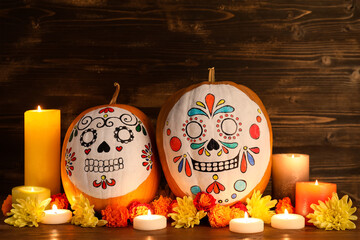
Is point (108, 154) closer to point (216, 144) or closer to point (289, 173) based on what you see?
point (216, 144)

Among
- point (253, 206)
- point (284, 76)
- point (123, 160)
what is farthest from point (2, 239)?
point (284, 76)

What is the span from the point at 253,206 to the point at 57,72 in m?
0.75

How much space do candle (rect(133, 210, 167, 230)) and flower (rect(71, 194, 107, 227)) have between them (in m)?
0.08

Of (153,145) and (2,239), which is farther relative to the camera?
(153,145)

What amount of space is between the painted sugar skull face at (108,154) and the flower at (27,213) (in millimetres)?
96

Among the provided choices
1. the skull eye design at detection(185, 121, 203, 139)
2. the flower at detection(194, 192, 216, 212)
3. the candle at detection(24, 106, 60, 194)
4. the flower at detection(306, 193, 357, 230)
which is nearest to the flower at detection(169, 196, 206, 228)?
the flower at detection(194, 192, 216, 212)

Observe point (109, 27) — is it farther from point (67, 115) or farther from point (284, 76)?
point (284, 76)

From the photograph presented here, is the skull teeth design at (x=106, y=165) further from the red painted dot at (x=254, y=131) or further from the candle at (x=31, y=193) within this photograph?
the red painted dot at (x=254, y=131)

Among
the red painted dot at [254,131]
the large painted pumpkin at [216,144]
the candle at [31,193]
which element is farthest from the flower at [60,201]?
the red painted dot at [254,131]

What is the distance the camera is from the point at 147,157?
103 centimetres

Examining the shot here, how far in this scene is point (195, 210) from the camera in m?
0.98

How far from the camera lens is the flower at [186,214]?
960mm

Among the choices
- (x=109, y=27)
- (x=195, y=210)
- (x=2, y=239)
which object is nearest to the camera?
(x=2, y=239)

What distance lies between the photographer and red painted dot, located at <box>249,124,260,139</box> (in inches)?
39.2
